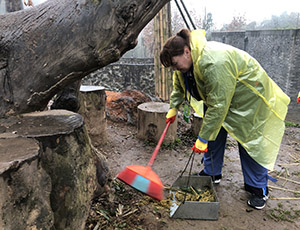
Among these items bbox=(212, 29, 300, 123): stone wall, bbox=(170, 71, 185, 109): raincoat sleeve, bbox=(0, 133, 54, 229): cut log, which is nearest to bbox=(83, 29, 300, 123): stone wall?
bbox=(212, 29, 300, 123): stone wall

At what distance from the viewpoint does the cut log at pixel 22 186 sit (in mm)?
1230

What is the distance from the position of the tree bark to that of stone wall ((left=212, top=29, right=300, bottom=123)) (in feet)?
29.0

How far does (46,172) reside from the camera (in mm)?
1602

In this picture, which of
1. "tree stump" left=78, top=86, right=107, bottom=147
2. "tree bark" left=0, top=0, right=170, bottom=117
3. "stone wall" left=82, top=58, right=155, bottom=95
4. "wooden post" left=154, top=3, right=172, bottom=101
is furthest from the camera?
"stone wall" left=82, top=58, right=155, bottom=95

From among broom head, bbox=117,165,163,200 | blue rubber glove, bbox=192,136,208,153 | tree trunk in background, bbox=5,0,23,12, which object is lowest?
broom head, bbox=117,165,163,200

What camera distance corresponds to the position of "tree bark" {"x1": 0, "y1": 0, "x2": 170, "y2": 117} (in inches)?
72.6

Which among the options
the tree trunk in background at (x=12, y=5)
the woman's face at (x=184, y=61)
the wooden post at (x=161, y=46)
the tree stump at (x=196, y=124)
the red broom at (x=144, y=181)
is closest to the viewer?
the red broom at (x=144, y=181)

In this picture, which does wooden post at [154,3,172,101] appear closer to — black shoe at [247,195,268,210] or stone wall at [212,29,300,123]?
black shoe at [247,195,268,210]

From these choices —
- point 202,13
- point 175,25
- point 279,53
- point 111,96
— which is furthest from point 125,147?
point 202,13

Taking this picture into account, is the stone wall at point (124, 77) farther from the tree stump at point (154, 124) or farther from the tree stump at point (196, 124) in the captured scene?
the tree stump at point (154, 124)

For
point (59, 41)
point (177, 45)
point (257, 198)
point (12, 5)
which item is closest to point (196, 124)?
point (257, 198)

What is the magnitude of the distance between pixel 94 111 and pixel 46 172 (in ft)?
7.59

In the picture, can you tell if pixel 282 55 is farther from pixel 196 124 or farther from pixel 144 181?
pixel 144 181

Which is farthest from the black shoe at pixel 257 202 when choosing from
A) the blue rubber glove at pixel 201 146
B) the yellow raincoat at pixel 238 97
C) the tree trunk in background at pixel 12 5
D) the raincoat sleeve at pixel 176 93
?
the tree trunk in background at pixel 12 5
